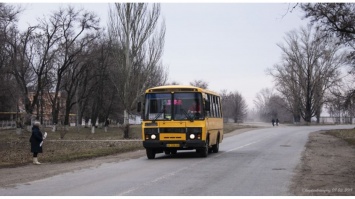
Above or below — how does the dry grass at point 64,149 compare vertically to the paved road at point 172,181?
above

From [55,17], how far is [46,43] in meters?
3.16

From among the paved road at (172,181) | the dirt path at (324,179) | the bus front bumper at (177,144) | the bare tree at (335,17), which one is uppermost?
the bare tree at (335,17)

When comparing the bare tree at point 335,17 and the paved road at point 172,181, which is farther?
the bare tree at point 335,17

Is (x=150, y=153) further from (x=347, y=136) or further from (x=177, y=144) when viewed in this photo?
(x=347, y=136)

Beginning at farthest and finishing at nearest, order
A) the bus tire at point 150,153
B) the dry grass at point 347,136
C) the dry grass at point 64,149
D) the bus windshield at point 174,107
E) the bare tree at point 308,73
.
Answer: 1. the bare tree at point 308,73
2. the dry grass at point 347,136
3. the dry grass at point 64,149
4. the bus tire at point 150,153
5. the bus windshield at point 174,107

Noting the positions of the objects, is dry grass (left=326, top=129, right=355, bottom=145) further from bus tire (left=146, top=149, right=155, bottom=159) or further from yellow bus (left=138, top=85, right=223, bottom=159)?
bus tire (left=146, top=149, right=155, bottom=159)

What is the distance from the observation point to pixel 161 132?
19.3 metres

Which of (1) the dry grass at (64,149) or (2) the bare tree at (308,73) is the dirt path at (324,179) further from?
(2) the bare tree at (308,73)

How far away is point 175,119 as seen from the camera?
19.3 metres

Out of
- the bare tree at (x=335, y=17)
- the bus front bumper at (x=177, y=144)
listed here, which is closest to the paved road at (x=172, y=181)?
the bus front bumper at (x=177, y=144)

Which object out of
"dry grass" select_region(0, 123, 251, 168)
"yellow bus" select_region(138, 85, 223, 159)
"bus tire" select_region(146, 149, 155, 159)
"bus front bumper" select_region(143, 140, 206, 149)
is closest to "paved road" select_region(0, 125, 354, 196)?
"bus front bumper" select_region(143, 140, 206, 149)

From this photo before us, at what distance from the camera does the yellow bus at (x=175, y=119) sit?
1919cm

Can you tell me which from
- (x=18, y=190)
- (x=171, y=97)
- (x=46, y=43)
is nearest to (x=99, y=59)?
(x=46, y=43)

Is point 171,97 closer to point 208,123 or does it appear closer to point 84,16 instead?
point 208,123
